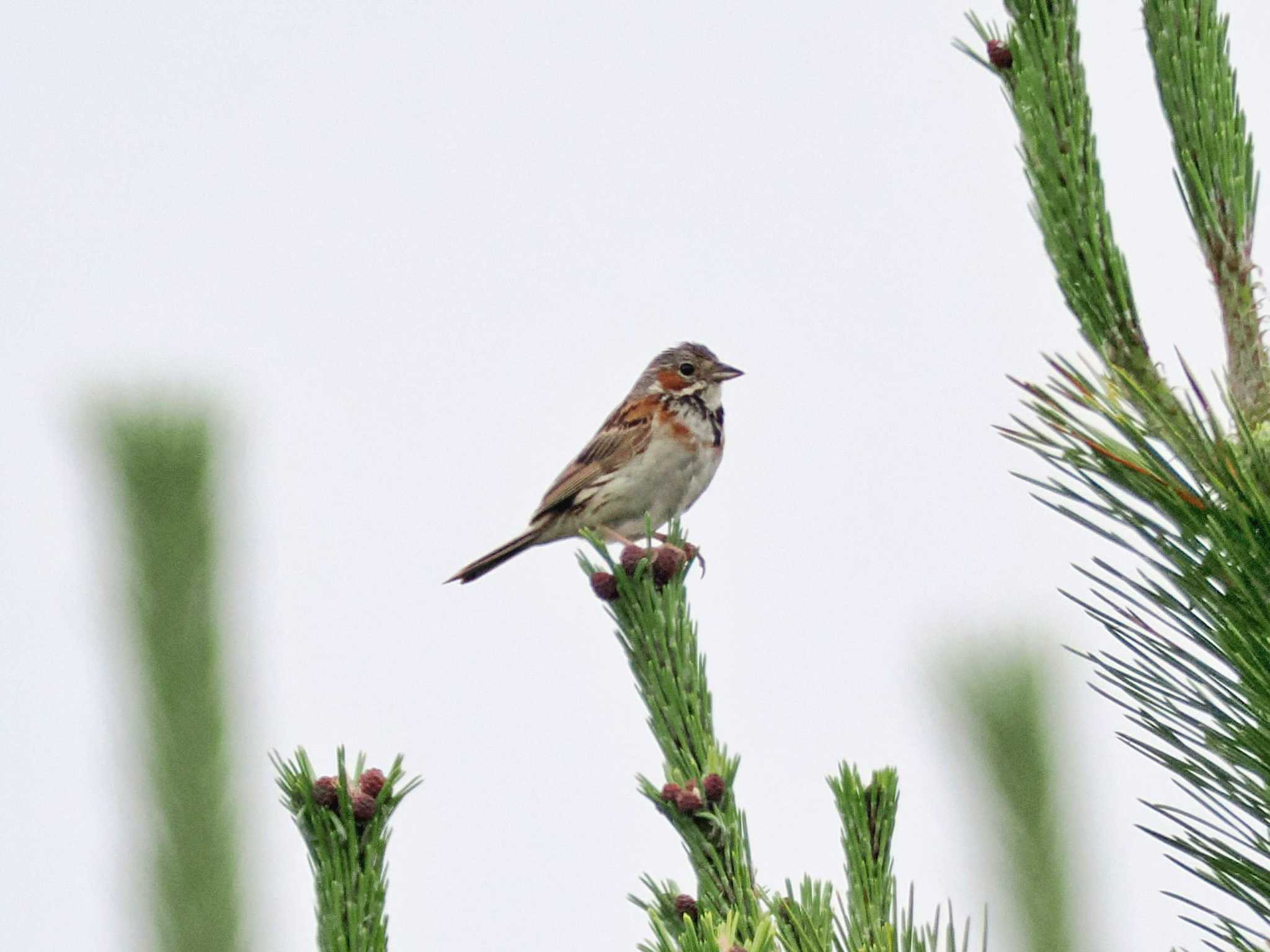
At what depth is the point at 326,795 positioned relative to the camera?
6.69 ft

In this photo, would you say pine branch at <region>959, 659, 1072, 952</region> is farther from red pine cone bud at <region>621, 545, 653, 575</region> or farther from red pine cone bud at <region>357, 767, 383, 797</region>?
red pine cone bud at <region>357, 767, 383, 797</region>

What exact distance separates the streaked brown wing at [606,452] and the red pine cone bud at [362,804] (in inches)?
223

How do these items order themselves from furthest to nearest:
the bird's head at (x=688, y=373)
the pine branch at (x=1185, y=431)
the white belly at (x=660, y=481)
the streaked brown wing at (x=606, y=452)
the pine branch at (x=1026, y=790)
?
the bird's head at (x=688, y=373), the streaked brown wing at (x=606, y=452), the white belly at (x=660, y=481), the pine branch at (x=1026, y=790), the pine branch at (x=1185, y=431)

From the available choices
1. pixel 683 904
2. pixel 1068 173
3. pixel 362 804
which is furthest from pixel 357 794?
pixel 1068 173

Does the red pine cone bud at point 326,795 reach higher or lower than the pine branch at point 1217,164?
lower

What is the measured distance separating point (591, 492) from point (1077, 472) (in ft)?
19.6

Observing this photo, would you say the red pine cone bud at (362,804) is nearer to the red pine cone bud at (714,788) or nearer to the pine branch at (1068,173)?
the red pine cone bud at (714,788)

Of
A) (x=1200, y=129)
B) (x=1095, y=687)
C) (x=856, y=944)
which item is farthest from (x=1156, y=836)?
(x=1200, y=129)

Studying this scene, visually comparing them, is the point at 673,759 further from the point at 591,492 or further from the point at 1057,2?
the point at 591,492

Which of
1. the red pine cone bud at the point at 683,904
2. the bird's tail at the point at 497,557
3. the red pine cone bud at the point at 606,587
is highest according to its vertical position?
the bird's tail at the point at 497,557

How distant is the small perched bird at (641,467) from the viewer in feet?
25.0

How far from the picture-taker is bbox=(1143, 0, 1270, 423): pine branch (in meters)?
2.15

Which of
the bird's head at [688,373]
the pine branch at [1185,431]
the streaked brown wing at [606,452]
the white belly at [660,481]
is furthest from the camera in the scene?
the bird's head at [688,373]

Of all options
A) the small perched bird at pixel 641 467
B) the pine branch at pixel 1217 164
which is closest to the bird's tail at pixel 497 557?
the small perched bird at pixel 641 467
